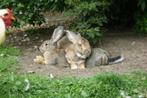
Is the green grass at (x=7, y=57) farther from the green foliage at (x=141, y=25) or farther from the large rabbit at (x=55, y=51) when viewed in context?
the green foliage at (x=141, y=25)

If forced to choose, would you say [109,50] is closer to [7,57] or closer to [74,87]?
[7,57]

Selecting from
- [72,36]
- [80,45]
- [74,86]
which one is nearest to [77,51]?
[80,45]

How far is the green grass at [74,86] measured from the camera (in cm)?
597

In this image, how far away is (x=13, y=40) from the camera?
9.48m

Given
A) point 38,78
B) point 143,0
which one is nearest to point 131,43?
point 143,0

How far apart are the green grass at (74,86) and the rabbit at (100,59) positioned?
84 centimetres

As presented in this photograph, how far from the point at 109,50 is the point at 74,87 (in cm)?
207

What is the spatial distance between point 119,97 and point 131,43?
2.62 m

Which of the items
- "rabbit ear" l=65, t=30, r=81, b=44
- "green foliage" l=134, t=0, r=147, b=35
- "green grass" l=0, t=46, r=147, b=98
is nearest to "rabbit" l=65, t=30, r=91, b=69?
"rabbit ear" l=65, t=30, r=81, b=44

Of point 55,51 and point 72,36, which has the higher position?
point 72,36

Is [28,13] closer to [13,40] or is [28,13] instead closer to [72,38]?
[13,40]

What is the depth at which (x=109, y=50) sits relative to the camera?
8.03 meters

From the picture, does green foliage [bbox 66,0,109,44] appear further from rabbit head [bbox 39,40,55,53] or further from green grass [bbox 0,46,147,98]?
green grass [bbox 0,46,147,98]

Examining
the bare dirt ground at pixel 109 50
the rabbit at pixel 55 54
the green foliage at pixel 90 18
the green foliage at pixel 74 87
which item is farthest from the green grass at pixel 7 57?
the green foliage at pixel 90 18
